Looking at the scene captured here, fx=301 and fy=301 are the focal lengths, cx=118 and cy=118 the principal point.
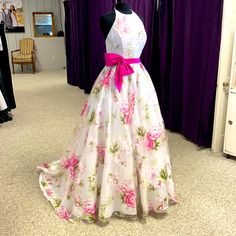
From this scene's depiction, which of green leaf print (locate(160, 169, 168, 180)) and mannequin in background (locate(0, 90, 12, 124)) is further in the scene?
mannequin in background (locate(0, 90, 12, 124))

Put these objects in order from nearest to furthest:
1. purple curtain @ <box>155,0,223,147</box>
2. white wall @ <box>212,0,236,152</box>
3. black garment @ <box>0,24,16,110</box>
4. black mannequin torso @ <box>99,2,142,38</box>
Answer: black mannequin torso @ <box>99,2,142,38</box>
white wall @ <box>212,0,236,152</box>
purple curtain @ <box>155,0,223,147</box>
black garment @ <box>0,24,16,110</box>

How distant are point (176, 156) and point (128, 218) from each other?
3.49 ft

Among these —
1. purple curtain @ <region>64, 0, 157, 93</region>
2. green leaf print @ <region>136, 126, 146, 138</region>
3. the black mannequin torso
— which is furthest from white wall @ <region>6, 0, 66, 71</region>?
green leaf print @ <region>136, 126, 146, 138</region>

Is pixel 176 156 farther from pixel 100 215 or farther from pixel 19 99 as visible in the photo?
pixel 19 99

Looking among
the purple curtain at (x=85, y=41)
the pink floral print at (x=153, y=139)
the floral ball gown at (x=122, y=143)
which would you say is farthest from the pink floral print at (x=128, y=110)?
the purple curtain at (x=85, y=41)

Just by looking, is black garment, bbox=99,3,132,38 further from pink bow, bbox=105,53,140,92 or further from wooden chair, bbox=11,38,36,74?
Answer: wooden chair, bbox=11,38,36,74

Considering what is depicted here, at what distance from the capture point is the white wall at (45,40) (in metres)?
8.04

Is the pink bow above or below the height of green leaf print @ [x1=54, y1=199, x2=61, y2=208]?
above

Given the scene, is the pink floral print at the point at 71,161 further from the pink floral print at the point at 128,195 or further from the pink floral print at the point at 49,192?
the pink floral print at the point at 128,195

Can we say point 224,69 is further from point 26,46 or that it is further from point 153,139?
point 26,46

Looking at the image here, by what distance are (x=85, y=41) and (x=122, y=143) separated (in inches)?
157

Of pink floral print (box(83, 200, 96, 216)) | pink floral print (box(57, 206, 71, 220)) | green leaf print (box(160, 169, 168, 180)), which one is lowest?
pink floral print (box(57, 206, 71, 220))

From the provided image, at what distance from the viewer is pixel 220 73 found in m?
2.62

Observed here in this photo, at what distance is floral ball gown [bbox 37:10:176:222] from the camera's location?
1796 millimetres
